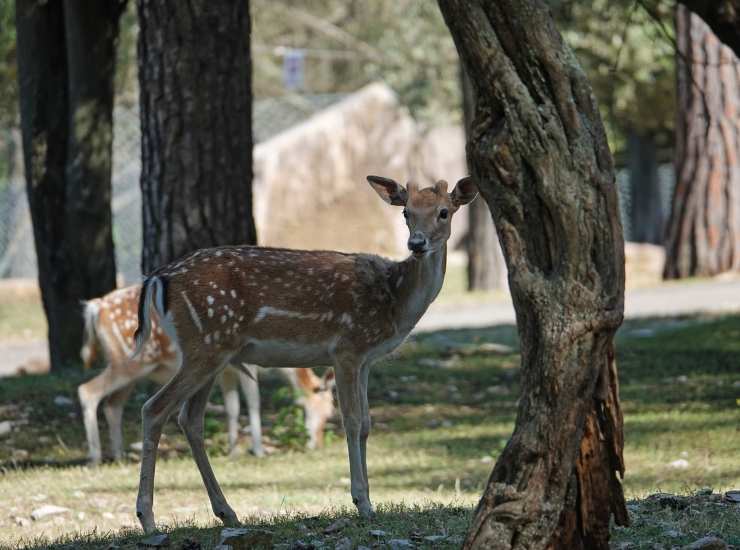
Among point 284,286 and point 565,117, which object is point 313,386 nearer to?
point 284,286

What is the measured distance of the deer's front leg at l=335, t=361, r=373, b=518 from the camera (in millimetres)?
6691

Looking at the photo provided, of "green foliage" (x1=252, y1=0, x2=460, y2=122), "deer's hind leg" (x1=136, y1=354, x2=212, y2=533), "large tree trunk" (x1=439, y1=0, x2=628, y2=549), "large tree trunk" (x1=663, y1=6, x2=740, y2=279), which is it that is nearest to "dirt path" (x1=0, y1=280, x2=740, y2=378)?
"large tree trunk" (x1=663, y1=6, x2=740, y2=279)

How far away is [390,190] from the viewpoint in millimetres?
7613

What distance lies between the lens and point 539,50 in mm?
4898

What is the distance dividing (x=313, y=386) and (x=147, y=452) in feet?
13.4

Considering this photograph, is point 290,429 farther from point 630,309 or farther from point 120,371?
point 630,309

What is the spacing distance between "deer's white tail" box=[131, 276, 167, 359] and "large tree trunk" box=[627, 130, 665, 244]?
26449mm

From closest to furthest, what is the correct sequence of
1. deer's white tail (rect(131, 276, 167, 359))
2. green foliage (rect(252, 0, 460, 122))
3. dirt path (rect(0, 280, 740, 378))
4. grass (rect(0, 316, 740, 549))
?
grass (rect(0, 316, 740, 549)) → deer's white tail (rect(131, 276, 167, 359)) → dirt path (rect(0, 280, 740, 378)) → green foliage (rect(252, 0, 460, 122))

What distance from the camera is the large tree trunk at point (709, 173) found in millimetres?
18250

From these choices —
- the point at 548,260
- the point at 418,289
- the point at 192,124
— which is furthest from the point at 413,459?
the point at 548,260

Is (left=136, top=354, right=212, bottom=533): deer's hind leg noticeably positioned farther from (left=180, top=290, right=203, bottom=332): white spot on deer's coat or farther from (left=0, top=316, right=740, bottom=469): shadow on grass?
(left=0, top=316, right=740, bottom=469): shadow on grass

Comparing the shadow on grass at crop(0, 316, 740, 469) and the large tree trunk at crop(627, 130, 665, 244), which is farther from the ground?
the large tree trunk at crop(627, 130, 665, 244)

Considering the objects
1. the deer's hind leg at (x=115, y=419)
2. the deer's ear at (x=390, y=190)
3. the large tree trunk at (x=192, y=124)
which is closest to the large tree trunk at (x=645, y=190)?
the large tree trunk at (x=192, y=124)

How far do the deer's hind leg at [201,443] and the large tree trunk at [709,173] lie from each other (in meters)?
12.7
